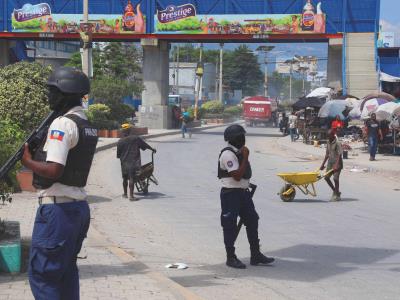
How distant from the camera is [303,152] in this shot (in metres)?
31.1

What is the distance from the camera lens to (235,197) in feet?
27.3

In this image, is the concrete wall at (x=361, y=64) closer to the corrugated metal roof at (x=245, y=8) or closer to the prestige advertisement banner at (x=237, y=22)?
the corrugated metal roof at (x=245, y=8)

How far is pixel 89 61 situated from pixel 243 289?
1944cm

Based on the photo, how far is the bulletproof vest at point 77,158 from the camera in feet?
14.4

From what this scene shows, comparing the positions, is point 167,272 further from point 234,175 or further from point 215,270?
point 234,175

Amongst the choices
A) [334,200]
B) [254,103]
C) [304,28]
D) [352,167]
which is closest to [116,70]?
[304,28]

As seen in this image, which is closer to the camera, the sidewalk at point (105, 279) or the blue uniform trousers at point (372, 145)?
the sidewalk at point (105, 279)

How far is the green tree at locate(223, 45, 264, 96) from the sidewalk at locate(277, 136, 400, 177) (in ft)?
286

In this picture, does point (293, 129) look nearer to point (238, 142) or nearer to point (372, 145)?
point (372, 145)

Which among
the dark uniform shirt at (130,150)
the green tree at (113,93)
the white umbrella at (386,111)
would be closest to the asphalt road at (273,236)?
the dark uniform shirt at (130,150)

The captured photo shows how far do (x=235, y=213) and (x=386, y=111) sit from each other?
2037cm

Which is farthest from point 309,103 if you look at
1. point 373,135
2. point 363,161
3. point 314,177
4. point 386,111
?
point 314,177

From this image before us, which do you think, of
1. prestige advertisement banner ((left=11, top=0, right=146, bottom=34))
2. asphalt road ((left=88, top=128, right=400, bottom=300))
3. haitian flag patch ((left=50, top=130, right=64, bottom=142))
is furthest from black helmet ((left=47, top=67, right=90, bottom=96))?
prestige advertisement banner ((left=11, top=0, right=146, bottom=34))

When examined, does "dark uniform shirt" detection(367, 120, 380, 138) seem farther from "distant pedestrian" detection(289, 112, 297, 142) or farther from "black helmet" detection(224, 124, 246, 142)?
"black helmet" detection(224, 124, 246, 142)
